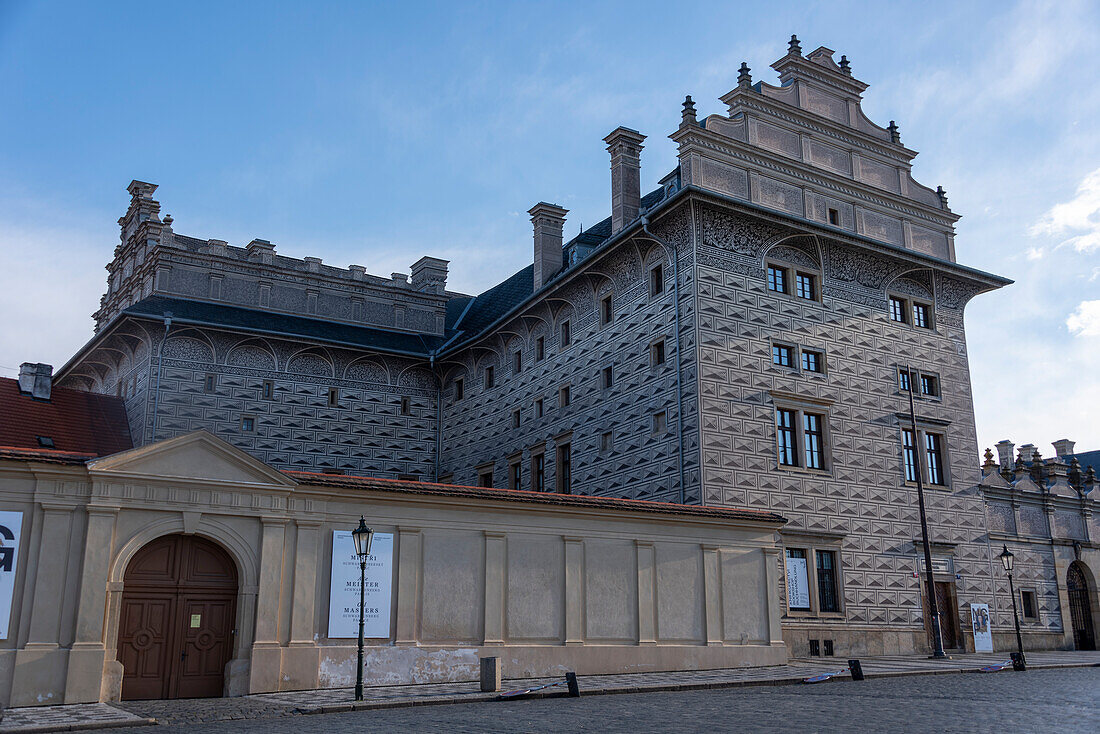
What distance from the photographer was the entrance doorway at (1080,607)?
28.7 metres

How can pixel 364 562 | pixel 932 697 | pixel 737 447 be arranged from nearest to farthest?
1. pixel 932 697
2. pixel 364 562
3. pixel 737 447

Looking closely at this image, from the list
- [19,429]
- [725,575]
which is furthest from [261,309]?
[725,575]

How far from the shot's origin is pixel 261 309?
32438 mm

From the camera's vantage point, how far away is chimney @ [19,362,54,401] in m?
29.2

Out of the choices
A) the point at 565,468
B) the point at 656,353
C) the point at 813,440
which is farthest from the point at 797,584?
the point at 565,468

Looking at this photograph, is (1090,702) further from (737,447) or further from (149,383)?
(149,383)

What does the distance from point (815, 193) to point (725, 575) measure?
11415 millimetres

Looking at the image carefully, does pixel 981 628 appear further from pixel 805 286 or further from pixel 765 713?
pixel 765 713

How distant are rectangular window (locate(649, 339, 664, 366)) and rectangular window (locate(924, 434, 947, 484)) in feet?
25.5

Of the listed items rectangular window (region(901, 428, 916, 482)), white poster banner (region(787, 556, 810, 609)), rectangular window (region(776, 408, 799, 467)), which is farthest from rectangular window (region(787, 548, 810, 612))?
rectangular window (region(901, 428, 916, 482))

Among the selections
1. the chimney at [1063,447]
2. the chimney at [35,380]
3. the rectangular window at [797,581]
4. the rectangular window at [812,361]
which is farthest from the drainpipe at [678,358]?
the chimney at [1063,447]

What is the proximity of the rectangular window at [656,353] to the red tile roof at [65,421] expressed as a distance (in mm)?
15545

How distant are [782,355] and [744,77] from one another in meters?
7.32

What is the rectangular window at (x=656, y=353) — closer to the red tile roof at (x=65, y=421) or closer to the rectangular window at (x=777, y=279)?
the rectangular window at (x=777, y=279)
